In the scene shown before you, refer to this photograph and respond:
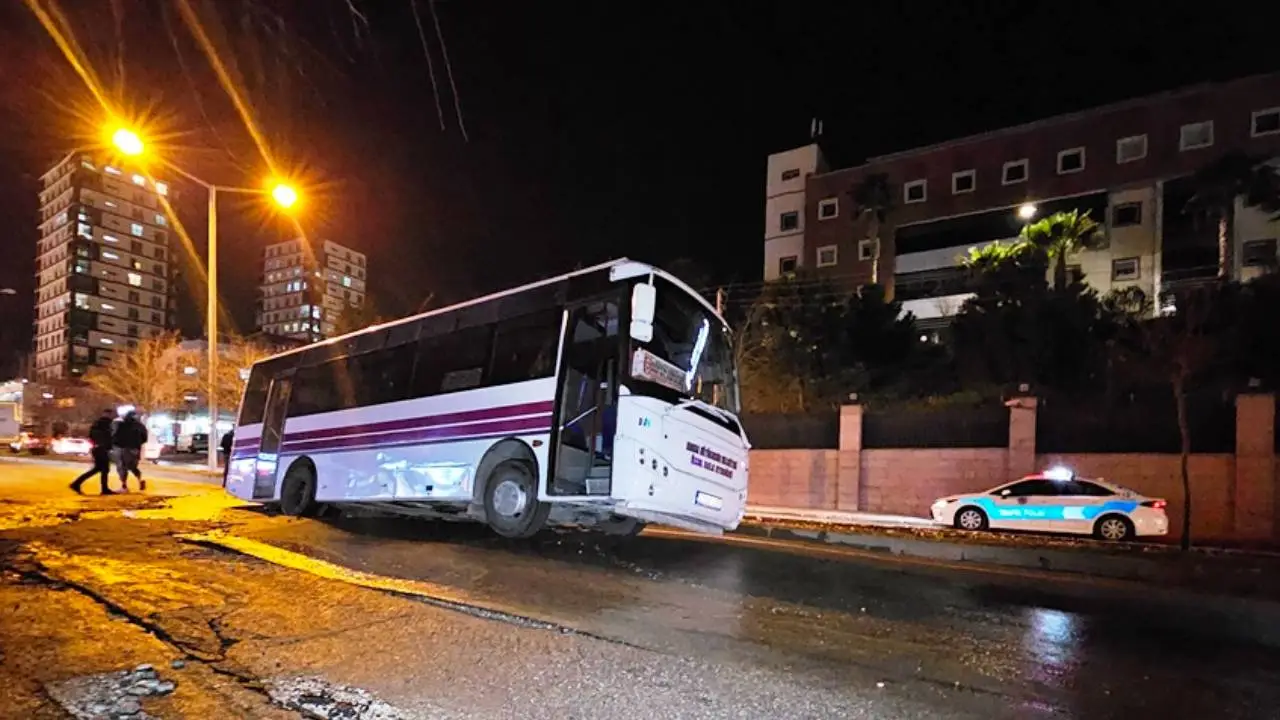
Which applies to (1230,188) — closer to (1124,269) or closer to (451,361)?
(1124,269)

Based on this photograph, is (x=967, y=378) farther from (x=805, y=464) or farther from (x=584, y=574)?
(x=584, y=574)

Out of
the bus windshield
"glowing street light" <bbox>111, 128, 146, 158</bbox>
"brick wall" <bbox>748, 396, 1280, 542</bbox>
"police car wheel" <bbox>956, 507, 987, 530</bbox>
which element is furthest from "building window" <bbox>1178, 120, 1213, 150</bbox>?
"glowing street light" <bbox>111, 128, 146, 158</bbox>

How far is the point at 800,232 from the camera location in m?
59.8

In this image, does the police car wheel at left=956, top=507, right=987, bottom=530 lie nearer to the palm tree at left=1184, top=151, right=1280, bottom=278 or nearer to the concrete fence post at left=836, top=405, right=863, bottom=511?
the concrete fence post at left=836, top=405, right=863, bottom=511

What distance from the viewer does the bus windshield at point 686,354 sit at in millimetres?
9781

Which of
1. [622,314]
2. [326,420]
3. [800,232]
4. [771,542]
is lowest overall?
[771,542]

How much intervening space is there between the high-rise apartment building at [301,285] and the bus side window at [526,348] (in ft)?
448

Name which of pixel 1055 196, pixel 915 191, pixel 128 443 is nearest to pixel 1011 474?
pixel 128 443

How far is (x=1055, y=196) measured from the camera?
4775cm

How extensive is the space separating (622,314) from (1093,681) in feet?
19.4

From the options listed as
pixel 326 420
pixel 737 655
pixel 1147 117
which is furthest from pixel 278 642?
pixel 1147 117

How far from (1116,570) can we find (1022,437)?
37.9ft

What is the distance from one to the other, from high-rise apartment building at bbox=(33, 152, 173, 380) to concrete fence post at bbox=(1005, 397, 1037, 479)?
384ft

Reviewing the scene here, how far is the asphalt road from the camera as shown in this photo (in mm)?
4680
